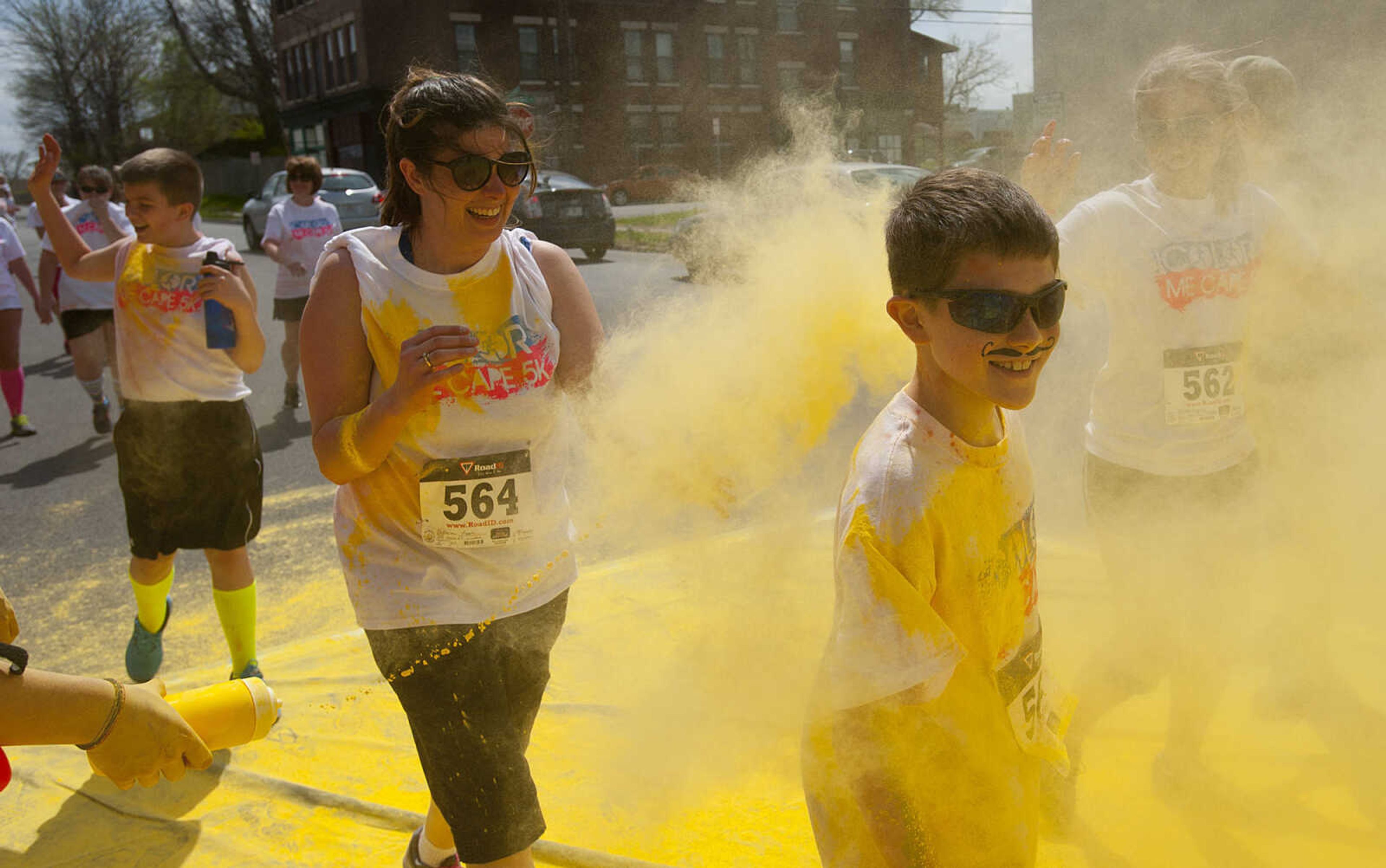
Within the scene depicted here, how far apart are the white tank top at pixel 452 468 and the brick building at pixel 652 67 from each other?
44cm

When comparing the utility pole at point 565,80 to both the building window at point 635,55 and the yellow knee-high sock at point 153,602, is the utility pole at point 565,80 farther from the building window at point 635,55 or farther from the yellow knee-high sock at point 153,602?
the yellow knee-high sock at point 153,602

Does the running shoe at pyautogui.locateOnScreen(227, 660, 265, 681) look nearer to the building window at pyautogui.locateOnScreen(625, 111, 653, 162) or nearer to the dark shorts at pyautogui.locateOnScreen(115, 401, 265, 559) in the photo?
the dark shorts at pyautogui.locateOnScreen(115, 401, 265, 559)

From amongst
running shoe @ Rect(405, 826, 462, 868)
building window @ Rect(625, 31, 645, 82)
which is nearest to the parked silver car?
building window @ Rect(625, 31, 645, 82)

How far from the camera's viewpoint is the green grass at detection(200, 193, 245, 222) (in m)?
37.3

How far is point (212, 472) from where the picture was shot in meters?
3.61

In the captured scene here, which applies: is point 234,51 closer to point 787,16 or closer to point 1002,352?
point 787,16

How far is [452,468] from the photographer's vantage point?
2.09 metres

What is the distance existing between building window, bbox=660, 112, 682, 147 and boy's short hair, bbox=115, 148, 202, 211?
49.6ft

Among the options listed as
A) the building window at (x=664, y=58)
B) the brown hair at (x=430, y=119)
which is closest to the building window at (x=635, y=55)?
the building window at (x=664, y=58)

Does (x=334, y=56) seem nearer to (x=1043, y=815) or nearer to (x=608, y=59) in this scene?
(x=608, y=59)

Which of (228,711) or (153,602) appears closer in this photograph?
(228,711)

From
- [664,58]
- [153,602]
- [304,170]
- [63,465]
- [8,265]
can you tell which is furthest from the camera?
[664,58]

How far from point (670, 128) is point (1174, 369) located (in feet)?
55.4

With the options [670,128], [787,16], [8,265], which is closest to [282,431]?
[8,265]
